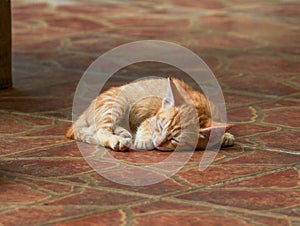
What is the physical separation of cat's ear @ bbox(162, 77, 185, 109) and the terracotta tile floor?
0.30m

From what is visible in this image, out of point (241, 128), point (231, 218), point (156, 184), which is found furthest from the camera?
point (241, 128)

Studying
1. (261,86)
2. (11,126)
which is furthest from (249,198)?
(261,86)

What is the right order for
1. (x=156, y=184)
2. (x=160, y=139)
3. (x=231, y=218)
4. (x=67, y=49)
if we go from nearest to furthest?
(x=231, y=218) → (x=156, y=184) → (x=160, y=139) → (x=67, y=49)

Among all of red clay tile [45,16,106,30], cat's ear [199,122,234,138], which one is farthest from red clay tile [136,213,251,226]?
red clay tile [45,16,106,30]

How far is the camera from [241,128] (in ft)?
20.7

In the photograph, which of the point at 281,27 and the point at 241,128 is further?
the point at 281,27

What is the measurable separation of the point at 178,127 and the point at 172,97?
0.64 feet

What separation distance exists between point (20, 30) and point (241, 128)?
467 centimetres

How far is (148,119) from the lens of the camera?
19.1ft

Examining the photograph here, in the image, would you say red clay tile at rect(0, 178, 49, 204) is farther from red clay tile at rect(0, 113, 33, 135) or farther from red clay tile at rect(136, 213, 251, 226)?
red clay tile at rect(0, 113, 33, 135)

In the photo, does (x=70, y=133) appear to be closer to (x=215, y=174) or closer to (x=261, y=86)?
(x=215, y=174)

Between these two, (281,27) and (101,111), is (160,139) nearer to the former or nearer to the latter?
(101,111)

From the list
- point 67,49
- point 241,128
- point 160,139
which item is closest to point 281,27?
point 67,49

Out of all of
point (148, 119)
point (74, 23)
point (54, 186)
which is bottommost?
point (74, 23)
